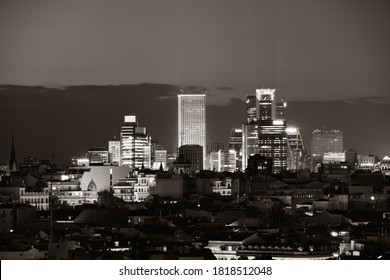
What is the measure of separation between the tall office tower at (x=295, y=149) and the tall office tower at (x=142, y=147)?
12.7m

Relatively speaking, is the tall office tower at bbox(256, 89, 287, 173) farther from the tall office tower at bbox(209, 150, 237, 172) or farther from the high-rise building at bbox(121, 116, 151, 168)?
the high-rise building at bbox(121, 116, 151, 168)

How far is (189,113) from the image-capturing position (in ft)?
262

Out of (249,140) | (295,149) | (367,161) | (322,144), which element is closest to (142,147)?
(249,140)

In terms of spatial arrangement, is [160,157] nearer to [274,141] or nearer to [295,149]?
[274,141]

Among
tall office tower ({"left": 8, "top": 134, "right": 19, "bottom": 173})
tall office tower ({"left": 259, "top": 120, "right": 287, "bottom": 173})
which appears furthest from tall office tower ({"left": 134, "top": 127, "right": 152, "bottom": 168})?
tall office tower ({"left": 8, "top": 134, "right": 19, "bottom": 173})

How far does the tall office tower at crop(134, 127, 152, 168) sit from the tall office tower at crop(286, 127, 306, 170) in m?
12.7

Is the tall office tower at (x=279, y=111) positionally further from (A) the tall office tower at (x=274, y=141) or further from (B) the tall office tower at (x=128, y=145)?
(B) the tall office tower at (x=128, y=145)

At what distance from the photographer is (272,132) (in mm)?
79188

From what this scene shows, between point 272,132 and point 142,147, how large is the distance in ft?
45.3

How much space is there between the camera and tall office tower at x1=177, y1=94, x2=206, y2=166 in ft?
256

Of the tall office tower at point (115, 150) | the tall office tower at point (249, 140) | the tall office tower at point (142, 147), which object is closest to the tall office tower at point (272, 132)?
the tall office tower at point (249, 140)
